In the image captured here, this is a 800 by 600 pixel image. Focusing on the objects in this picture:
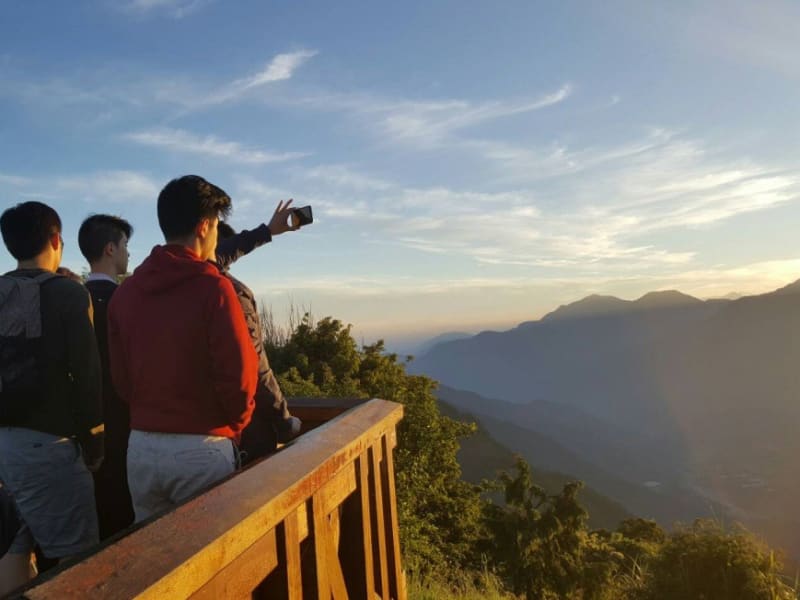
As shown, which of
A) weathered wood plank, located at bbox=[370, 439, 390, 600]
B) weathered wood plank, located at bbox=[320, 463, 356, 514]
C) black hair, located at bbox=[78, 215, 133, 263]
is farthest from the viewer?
black hair, located at bbox=[78, 215, 133, 263]

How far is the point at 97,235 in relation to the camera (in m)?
2.76

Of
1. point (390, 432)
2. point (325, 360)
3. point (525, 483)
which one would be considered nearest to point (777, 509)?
point (525, 483)

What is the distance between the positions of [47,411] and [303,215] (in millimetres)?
1516

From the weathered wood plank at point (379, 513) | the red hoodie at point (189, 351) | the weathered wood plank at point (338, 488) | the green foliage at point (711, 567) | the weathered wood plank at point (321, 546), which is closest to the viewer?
the weathered wood plank at point (321, 546)

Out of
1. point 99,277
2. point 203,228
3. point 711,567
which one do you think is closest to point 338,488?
point 203,228

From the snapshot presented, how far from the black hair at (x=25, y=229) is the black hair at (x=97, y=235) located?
0.24m

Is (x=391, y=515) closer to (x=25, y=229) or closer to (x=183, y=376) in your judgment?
(x=183, y=376)

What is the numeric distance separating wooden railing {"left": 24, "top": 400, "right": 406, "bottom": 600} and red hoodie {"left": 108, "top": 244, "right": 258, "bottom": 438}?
0.30m

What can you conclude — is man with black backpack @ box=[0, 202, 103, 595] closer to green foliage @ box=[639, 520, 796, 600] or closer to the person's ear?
the person's ear

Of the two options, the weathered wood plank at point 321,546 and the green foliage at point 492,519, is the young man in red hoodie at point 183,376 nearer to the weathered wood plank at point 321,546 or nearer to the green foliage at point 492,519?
the weathered wood plank at point 321,546

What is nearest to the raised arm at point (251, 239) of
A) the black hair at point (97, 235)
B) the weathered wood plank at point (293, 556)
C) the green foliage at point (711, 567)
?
the black hair at point (97, 235)

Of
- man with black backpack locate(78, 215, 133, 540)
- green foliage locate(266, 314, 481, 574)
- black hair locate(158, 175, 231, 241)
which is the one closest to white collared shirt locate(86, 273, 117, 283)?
man with black backpack locate(78, 215, 133, 540)

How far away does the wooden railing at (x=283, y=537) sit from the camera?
3.41 feet

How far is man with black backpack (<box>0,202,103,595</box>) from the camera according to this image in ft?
7.50
